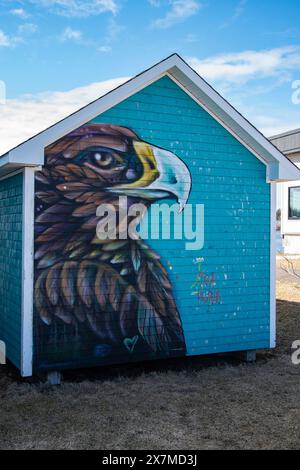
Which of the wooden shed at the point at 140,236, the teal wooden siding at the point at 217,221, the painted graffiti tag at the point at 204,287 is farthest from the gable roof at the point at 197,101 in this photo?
the painted graffiti tag at the point at 204,287

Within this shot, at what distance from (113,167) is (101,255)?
4.29 feet

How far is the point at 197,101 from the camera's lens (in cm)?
789

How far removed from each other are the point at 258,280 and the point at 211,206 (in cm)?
154

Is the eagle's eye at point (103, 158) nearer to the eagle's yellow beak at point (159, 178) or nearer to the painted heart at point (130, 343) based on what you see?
the eagle's yellow beak at point (159, 178)

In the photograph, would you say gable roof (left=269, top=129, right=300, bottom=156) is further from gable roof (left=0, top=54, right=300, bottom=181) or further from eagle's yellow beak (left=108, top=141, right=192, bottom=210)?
eagle's yellow beak (left=108, top=141, right=192, bottom=210)

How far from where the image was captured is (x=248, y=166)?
8258 millimetres

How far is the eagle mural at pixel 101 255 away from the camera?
22.6 ft

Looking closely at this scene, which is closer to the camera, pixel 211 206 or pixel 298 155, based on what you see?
pixel 211 206

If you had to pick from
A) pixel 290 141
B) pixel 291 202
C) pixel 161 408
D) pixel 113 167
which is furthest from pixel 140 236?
pixel 290 141

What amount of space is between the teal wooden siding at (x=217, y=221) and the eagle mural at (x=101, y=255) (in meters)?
0.22

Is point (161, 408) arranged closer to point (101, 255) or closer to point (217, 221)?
point (101, 255)
